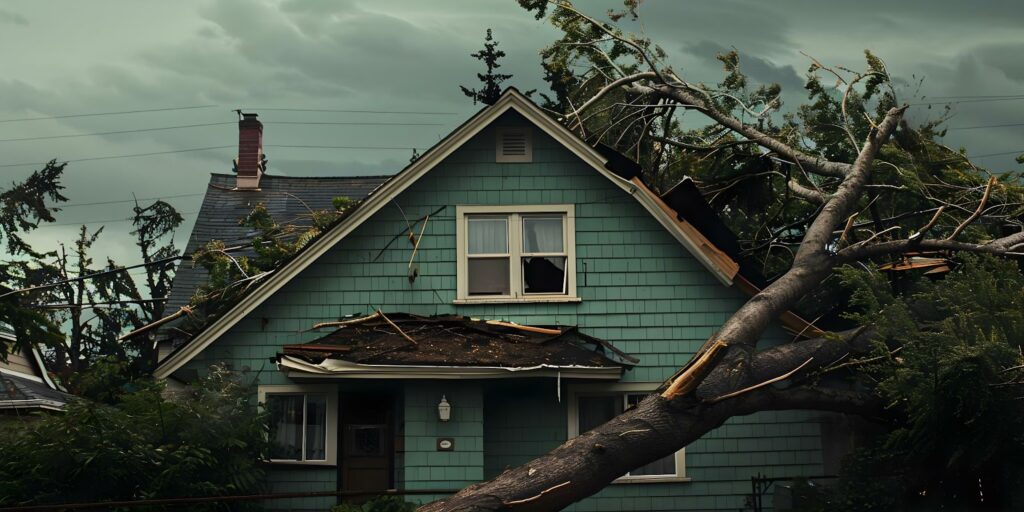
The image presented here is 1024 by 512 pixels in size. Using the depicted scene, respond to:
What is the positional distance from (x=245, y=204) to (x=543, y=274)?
902 cm

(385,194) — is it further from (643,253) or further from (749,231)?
(749,231)

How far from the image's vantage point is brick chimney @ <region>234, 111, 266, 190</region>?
23.9 m

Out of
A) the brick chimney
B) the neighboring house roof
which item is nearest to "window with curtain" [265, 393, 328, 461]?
the neighboring house roof

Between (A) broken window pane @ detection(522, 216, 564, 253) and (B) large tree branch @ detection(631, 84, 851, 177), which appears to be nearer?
(A) broken window pane @ detection(522, 216, 564, 253)

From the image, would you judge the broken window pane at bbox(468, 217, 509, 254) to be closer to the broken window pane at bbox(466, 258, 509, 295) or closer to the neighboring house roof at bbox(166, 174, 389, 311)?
the broken window pane at bbox(466, 258, 509, 295)

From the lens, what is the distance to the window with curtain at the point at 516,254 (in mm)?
15930

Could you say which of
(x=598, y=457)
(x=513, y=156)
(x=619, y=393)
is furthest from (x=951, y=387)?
(x=513, y=156)

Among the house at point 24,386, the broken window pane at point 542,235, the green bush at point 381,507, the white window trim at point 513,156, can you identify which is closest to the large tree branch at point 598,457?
the green bush at point 381,507

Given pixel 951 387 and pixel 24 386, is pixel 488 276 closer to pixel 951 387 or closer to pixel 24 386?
pixel 951 387

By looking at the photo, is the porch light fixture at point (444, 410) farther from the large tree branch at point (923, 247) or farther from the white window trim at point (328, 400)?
the large tree branch at point (923, 247)

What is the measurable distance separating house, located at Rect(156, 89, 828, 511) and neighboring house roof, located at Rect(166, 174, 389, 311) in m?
4.51

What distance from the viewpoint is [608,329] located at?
15789 millimetres

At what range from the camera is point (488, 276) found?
1602cm

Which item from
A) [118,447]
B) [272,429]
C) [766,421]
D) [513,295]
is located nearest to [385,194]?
[513,295]
